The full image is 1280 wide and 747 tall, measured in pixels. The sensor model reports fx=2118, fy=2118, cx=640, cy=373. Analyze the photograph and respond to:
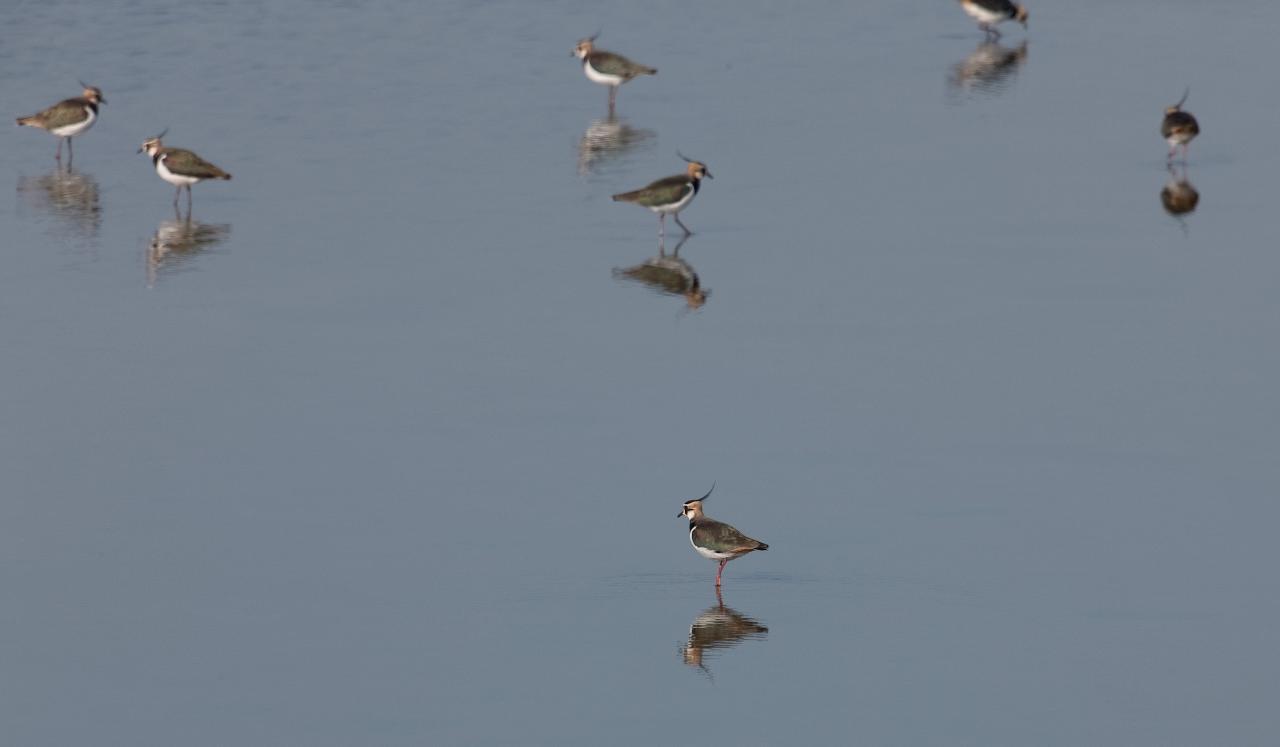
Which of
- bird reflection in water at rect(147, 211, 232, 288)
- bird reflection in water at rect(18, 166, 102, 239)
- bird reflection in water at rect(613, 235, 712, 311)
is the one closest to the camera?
bird reflection in water at rect(613, 235, 712, 311)

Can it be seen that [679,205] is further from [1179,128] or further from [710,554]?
[710,554]

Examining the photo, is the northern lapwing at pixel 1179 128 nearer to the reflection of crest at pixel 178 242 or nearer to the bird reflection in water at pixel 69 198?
the reflection of crest at pixel 178 242

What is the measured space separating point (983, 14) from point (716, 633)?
28.2m

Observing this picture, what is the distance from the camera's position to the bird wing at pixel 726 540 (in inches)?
607

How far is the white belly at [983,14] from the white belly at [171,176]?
18.8 metres

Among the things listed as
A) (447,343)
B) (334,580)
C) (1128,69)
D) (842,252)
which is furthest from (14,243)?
(1128,69)

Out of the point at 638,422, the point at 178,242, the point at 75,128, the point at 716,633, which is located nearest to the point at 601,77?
the point at 75,128

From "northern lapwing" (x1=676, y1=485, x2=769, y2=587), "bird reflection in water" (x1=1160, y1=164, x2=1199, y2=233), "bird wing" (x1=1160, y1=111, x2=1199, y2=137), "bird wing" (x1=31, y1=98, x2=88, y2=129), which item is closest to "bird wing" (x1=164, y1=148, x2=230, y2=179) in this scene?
"bird wing" (x1=31, y1=98, x2=88, y2=129)

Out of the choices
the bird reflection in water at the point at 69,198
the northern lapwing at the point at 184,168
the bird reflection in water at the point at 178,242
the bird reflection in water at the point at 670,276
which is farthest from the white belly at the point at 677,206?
the bird reflection in water at the point at 69,198

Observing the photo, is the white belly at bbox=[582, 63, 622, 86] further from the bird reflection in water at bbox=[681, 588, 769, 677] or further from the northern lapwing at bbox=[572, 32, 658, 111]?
the bird reflection in water at bbox=[681, 588, 769, 677]

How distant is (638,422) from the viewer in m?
18.7

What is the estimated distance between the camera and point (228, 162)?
29.5m

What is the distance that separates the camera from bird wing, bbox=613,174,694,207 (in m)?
25.8

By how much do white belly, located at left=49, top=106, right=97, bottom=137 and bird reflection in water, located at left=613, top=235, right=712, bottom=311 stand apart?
9961mm
